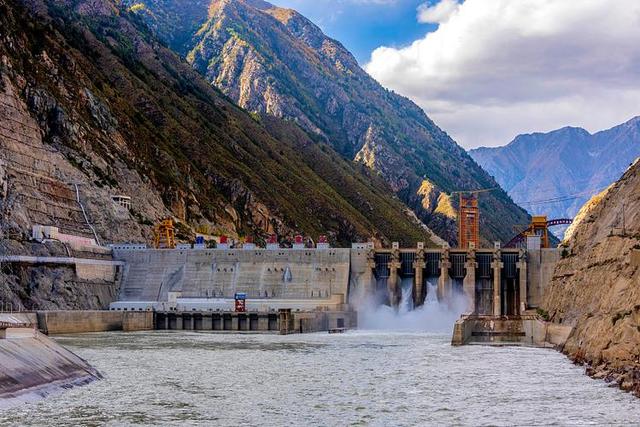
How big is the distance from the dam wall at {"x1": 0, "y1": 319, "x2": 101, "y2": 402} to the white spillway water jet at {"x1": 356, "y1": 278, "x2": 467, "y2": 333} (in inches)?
2338

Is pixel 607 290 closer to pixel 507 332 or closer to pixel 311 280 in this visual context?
pixel 507 332

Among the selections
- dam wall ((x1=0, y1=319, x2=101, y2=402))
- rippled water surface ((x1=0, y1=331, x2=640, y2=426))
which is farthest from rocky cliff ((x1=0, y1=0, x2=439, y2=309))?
dam wall ((x1=0, y1=319, x2=101, y2=402))

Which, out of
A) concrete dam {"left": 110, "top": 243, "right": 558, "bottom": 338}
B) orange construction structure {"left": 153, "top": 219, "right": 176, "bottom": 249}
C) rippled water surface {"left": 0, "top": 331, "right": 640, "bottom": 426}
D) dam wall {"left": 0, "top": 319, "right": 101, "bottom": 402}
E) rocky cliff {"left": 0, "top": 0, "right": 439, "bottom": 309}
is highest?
rocky cliff {"left": 0, "top": 0, "right": 439, "bottom": 309}

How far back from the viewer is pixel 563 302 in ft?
242

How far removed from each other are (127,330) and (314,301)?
21767 millimetres

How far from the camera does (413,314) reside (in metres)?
110

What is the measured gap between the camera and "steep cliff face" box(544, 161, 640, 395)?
48031 mm

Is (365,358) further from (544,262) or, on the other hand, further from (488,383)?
(544,262)

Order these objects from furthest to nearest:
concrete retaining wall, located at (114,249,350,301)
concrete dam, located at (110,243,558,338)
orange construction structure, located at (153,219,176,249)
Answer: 1. orange construction structure, located at (153,219,176,249)
2. concrete retaining wall, located at (114,249,350,301)
3. concrete dam, located at (110,243,558,338)

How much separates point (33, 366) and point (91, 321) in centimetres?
5221

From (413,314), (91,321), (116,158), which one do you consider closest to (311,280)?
(413,314)

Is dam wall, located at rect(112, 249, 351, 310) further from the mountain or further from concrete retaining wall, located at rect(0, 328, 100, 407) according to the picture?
concrete retaining wall, located at rect(0, 328, 100, 407)

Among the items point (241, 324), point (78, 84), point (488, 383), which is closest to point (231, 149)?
point (78, 84)

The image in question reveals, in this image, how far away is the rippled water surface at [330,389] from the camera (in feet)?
134
